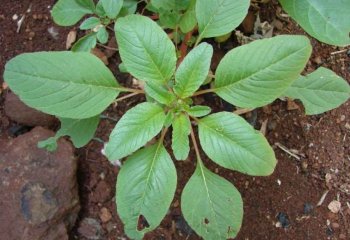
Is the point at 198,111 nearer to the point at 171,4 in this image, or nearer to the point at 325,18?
the point at 171,4

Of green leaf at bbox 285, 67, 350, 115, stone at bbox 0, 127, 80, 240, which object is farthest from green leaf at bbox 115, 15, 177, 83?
stone at bbox 0, 127, 80, 240

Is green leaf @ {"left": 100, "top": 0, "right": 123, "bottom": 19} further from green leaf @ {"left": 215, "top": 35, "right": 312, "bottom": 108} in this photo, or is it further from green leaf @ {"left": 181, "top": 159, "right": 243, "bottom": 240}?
green leaf @ {"left": 181, "top": 159, "right": 243, "bottom": 240}

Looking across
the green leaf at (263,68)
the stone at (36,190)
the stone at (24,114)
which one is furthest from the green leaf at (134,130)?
the stone at (24,114)

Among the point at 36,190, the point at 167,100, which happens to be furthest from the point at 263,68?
the point at 36,190

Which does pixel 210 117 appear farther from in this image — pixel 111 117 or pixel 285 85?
pixel 111 117

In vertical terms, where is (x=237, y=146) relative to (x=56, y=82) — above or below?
below
